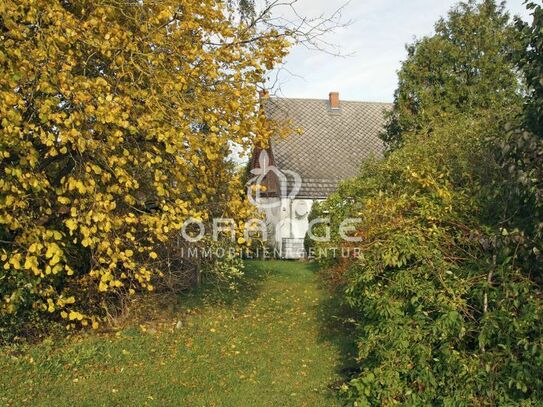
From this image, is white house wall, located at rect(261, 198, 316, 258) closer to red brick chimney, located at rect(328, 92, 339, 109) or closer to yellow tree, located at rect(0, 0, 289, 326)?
red brick chimney, located at rect(328, 92, 339, 109)

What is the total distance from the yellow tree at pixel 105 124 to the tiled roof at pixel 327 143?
12714 millimetres

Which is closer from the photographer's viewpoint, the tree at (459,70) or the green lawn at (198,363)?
the green lawn at (198,363)

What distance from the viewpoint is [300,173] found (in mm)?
21594

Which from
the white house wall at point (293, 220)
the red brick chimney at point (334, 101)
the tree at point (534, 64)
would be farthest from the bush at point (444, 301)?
the red brick chimney at point (334, 101)

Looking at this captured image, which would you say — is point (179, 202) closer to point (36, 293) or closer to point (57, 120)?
point (57, 120)

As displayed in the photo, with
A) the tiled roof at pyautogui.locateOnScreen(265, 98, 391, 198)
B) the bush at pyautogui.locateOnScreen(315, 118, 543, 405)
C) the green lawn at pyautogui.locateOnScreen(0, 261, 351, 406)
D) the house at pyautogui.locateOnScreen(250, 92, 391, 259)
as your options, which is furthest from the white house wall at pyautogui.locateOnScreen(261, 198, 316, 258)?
the bush at pyautogui.locateOnScreen(315, 118, 543, 405)

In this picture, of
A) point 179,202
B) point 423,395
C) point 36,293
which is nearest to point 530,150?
point 423,395

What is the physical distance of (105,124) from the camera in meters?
6.27

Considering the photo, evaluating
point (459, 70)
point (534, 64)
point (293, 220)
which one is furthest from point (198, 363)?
point (293, 220)

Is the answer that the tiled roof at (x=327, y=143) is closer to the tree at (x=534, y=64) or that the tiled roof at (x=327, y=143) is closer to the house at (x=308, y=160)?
the house at (x=308, y=160)

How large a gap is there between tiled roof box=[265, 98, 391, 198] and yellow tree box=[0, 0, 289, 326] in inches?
501

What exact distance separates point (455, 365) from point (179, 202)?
398 cm

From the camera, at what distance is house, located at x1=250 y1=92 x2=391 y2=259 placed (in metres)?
20.6

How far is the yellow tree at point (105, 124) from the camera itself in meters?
5.75
